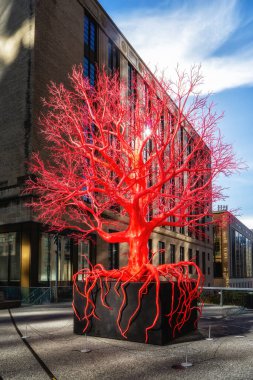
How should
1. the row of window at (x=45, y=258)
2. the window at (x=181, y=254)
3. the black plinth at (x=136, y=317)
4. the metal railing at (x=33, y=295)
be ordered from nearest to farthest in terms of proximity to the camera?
the black plinth at (x=136, y=317), the metal railing at (x=33, y=295), the row of window at (x=45, y=258), the window at (x=181, y=254)

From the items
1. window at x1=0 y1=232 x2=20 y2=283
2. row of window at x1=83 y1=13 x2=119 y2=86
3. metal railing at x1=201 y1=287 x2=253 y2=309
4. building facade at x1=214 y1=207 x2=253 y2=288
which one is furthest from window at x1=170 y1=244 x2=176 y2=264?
metal railing at x1=201 y1=287 x2=253 y2=309

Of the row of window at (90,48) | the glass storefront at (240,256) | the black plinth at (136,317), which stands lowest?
the glass storefront at (240,256)

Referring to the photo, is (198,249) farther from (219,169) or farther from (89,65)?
(219,169)

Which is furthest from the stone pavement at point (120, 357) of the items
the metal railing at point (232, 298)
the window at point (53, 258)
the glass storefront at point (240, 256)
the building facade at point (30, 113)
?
the glass storefront at point (240, 256)

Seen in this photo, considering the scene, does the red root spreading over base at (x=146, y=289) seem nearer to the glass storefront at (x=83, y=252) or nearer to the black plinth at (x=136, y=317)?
the black plinth at (x=136, y=317)

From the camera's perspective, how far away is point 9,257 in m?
26.8

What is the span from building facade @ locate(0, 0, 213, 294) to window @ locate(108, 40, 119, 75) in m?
3.44

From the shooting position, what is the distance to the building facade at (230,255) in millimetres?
79312

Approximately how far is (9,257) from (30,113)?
9.56 meters

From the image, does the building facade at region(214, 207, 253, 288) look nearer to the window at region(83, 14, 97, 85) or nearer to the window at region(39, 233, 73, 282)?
the window at region(83, 14, 97, 85)

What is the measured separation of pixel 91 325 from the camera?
9062 mm

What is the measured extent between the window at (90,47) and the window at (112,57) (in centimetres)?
245

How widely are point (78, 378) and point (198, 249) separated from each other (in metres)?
58.7

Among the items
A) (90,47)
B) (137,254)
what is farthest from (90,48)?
(137,254)
